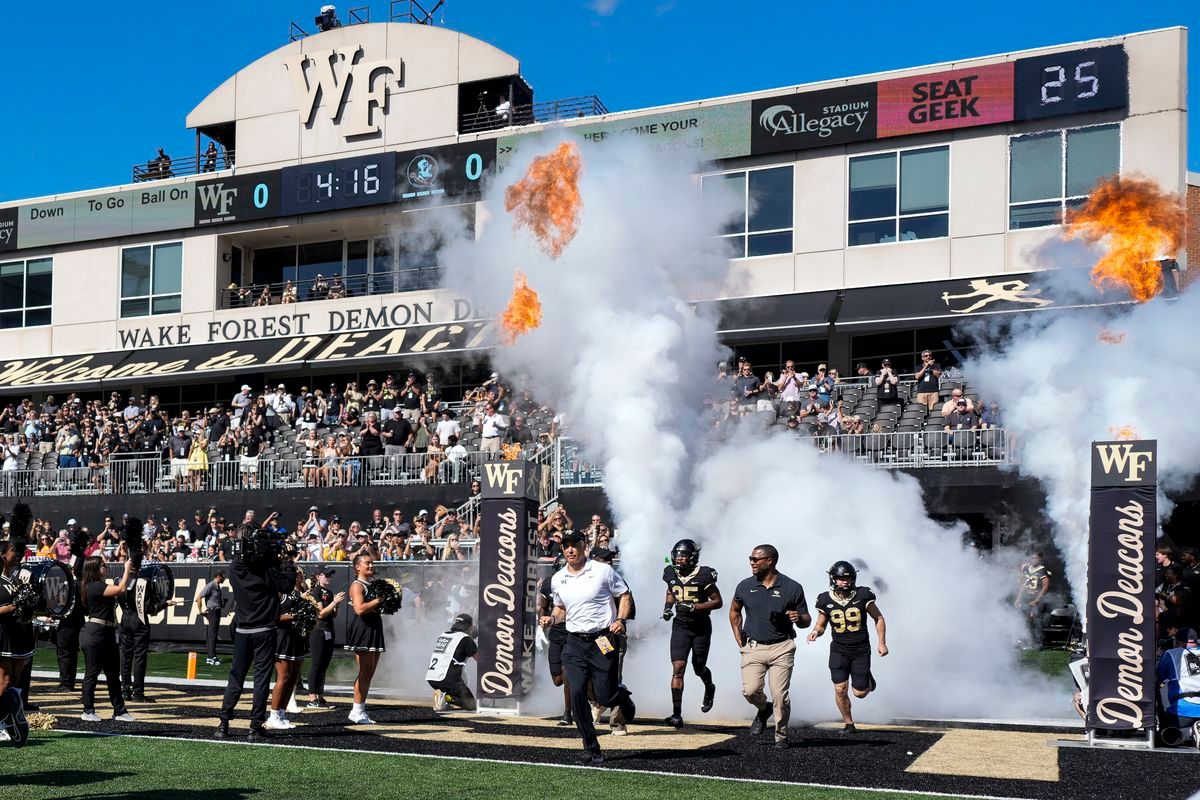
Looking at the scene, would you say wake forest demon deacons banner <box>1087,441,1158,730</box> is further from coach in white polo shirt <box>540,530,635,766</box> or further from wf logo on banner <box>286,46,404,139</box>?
wf logo on banner <box>286,46,404,139</box>

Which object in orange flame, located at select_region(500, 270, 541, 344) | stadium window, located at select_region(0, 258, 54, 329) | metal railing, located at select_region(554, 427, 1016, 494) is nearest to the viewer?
metal railing, located at select_region(554, 427, 1016, 494)

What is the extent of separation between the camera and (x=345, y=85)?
112 feet

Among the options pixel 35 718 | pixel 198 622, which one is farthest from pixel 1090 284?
pixel 35 718

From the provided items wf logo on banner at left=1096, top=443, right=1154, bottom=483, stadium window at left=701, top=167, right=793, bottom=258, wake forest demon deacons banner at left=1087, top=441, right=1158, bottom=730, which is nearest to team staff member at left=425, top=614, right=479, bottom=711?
wake forest demon deacons banner at left=1087, top=441, right=1158, bottom=730

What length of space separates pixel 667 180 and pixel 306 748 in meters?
17.3

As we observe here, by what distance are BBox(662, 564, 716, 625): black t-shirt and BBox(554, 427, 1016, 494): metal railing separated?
953cm

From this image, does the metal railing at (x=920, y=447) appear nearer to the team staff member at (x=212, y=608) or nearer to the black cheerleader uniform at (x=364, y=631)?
the team staff member at (x=212, y=608)

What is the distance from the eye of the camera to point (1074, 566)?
65.1 feet

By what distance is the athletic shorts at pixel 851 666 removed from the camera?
12.0 m

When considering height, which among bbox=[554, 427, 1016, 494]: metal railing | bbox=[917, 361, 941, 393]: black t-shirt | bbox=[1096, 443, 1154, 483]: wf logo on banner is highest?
bbox=[917, 361, 941, 393]: black t-shirt

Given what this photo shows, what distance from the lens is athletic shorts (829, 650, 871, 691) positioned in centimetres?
1203

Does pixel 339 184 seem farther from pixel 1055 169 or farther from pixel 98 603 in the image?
pixel 98 603

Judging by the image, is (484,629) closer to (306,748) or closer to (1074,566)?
(306,748)

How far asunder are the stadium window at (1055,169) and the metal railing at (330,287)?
45.4 ft
